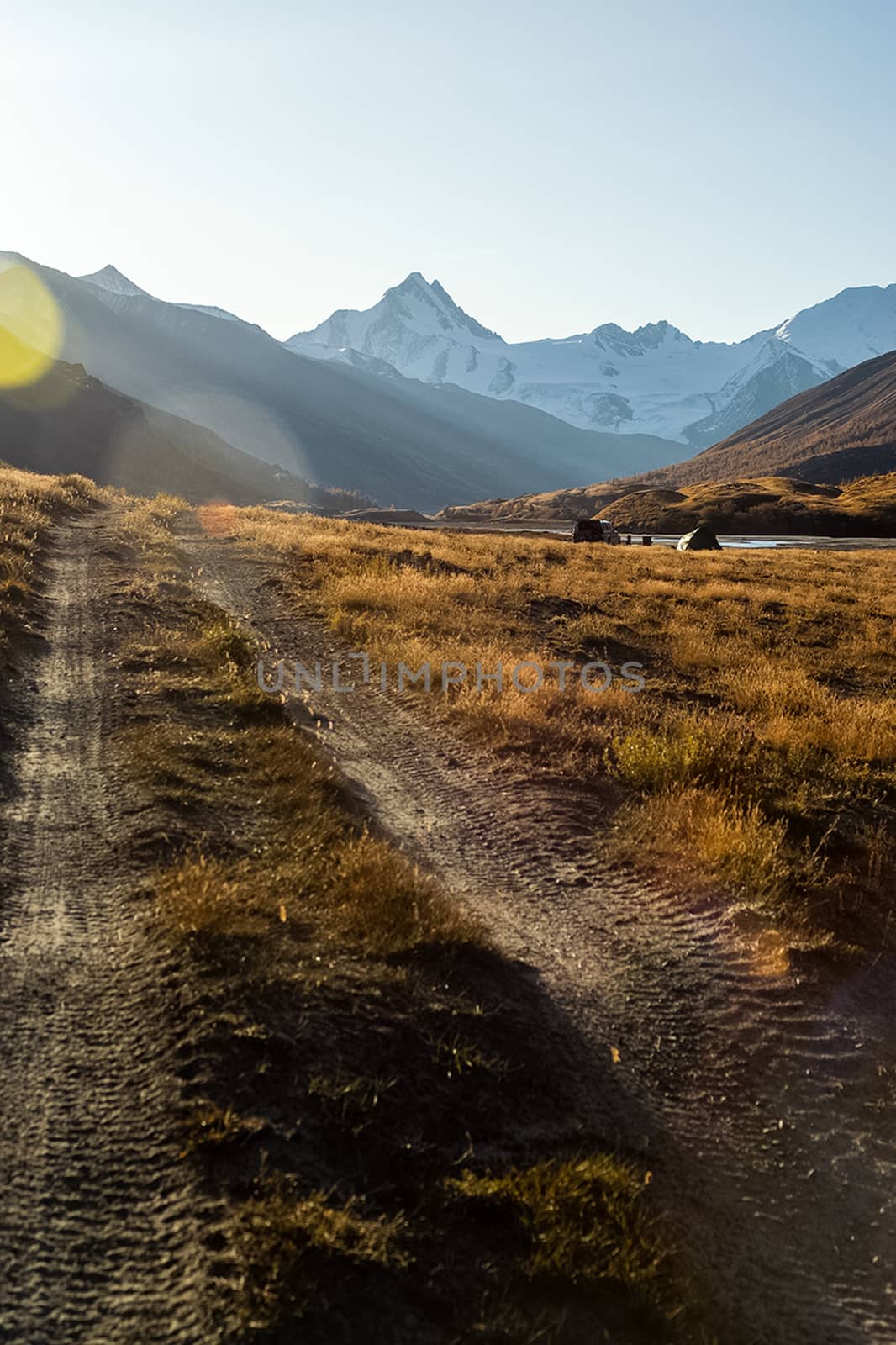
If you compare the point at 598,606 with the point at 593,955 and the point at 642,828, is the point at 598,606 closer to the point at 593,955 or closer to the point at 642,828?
the point at 642,828

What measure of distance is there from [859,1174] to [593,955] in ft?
7.97

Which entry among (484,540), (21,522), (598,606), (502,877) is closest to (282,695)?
(502,877)

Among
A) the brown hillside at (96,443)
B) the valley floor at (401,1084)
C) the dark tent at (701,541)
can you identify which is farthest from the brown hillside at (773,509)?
the brown hillside at (96,443)

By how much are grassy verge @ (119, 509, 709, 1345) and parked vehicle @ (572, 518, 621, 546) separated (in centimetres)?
5168

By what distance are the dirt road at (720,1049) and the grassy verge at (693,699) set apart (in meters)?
0.76

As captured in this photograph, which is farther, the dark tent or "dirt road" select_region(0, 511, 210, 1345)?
Result: the dark tent

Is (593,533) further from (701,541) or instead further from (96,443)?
(96,443)

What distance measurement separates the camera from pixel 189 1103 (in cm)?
484

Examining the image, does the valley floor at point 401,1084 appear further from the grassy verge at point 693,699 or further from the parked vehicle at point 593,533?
the parked vehicle at point 593,533

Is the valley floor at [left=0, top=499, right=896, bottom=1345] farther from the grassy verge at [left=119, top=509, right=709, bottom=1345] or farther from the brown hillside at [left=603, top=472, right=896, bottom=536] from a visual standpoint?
the brown hillside at [left=603, top=472, right=896, bottom=536]

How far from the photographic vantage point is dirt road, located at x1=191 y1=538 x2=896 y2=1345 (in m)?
4.79

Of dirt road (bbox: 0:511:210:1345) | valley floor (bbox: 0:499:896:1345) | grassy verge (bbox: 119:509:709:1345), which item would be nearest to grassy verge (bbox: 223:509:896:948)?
valley floor (bbox: 0:499:896:1345)

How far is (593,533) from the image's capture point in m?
58.2

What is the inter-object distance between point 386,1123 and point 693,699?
1156 centimetres
